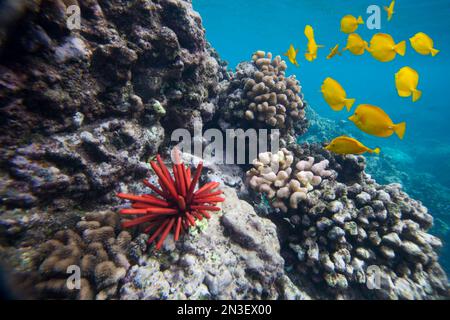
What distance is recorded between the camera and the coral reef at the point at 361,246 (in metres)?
3.63

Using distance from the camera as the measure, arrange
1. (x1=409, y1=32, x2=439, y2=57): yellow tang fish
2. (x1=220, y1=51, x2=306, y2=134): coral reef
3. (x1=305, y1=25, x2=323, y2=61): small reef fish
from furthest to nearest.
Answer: (x1=220, y1=51, x2=306, y2=134): coral reef → (x1=305, y1=25, x2=323, y2=61): small reef fish → (x1=409, y1=32, x2=439, y2=57): yellow tang fish

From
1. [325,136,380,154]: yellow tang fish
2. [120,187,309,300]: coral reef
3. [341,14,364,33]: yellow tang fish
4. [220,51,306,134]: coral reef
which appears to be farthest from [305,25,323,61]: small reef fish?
[120,187,309,300]: coral reef

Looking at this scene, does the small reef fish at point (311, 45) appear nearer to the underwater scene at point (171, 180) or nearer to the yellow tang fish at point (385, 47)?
the underwater scene at point (171, 180)

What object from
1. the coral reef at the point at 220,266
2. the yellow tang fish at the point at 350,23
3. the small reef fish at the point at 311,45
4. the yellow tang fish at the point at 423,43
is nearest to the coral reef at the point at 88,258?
the coral reef at the point at 220,266

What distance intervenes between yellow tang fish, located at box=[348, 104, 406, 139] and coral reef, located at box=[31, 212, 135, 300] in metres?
3.03

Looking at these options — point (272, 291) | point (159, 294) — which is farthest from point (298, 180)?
point (159, 294)

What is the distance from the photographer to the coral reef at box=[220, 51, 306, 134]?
4.82m

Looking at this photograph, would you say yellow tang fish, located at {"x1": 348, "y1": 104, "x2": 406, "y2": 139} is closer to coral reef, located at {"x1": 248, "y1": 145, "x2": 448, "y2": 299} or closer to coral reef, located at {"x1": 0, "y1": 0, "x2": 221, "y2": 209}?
coral reef, located at {"x1": 248, "y1": 145, "x2": 448, "y2": 299}

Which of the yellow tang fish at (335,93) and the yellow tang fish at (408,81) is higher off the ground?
the yellow tang fish at (408,81)

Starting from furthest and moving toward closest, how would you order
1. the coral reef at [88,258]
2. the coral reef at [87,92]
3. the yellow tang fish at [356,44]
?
the yellow tang fish at [356,44] → the coral reef at [87,92] → the coral reef at [88,258]

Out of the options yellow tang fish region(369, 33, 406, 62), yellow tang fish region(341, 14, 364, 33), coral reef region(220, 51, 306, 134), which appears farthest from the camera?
coral reef region(220, 51, 306, 134)

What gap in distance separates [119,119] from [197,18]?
8.59 feet

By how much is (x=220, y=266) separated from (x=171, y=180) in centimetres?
116

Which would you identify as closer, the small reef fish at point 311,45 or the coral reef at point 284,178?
the coral reef at point 284,178
